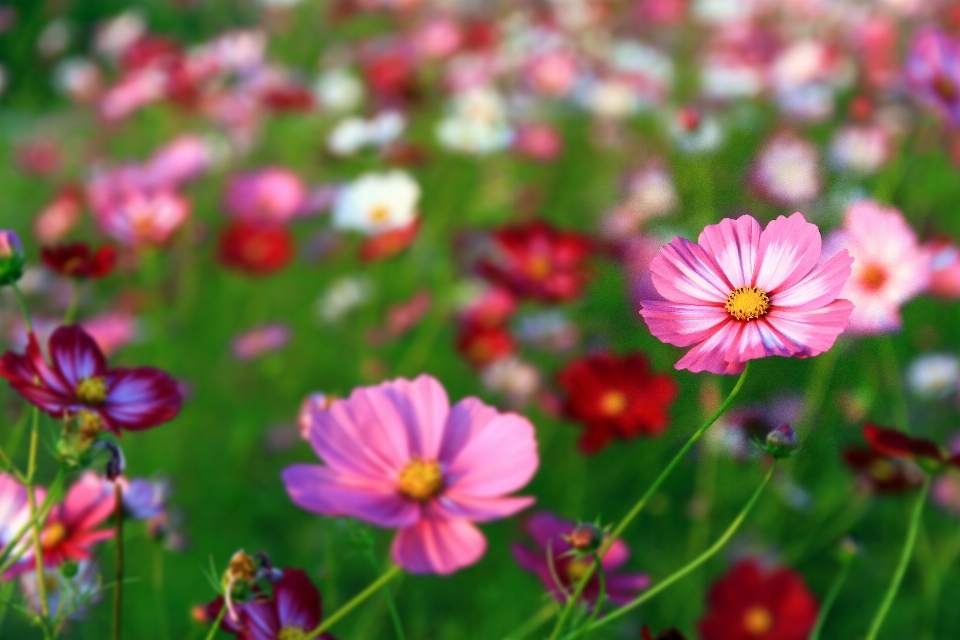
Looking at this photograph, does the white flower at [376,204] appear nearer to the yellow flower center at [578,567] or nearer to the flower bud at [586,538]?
the yellow flower center at [578,567]

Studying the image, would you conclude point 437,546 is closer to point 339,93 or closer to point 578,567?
point 578,567

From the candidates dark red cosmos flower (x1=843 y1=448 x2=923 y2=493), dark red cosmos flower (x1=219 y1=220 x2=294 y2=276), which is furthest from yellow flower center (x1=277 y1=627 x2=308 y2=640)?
dark red cosmos flower (x1=219 y1=220 x2=294 y2=276)

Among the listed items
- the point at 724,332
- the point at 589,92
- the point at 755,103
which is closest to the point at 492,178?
the point at 589,92

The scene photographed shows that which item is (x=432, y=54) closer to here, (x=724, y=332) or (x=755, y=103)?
(x=755, y=103)

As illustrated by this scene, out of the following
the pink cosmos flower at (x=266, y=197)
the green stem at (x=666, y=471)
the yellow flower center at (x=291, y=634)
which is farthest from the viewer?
the pink cosmos flower at (x=266, y=197)

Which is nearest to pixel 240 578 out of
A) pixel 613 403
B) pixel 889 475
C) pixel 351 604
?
pixel 351 604

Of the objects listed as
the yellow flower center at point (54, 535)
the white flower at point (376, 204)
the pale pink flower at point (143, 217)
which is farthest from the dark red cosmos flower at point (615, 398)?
the pale pink flower at point (143, 217)

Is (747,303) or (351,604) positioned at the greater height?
(747,303)
